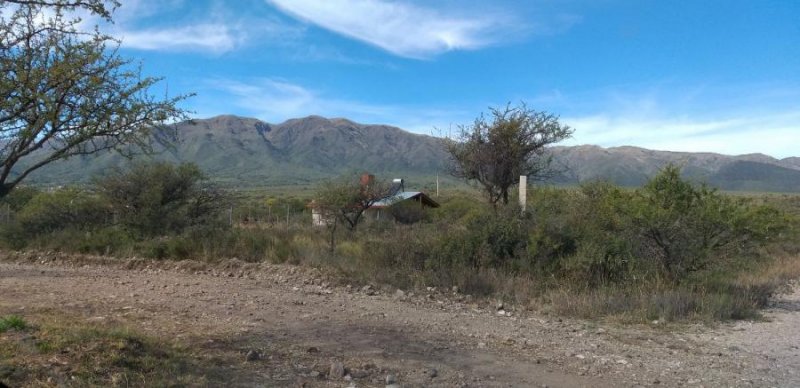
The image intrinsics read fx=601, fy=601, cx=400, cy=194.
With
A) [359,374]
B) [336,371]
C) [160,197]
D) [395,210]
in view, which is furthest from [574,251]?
[395,210]

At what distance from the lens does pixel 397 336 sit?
7.24m

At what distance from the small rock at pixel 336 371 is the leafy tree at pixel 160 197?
12.9 m

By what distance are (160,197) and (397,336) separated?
13.3 meters

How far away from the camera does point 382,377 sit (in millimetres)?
5535

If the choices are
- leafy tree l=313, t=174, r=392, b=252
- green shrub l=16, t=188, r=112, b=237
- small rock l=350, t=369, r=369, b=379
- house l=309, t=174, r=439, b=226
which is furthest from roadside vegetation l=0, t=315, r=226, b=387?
house l=309, t=174, r=439, b=226

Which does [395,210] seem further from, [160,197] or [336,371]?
[336,371]

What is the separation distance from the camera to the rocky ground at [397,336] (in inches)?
229

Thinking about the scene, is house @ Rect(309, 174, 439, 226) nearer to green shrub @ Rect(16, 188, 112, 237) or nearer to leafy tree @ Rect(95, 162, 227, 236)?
leafy tree @ Rect(95, 162, 227, 236)

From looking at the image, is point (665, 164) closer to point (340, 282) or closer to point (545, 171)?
point (545, 171)

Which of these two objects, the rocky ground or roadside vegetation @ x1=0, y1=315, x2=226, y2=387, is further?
the rocky ground

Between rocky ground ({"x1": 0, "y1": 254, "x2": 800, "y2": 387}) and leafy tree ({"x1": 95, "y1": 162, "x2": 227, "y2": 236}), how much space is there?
569cm

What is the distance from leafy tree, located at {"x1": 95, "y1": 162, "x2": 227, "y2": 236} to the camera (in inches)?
681

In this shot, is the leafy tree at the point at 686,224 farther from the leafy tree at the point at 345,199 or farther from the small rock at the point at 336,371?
the leafy tree at the point at 345,199

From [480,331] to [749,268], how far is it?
392 inches
